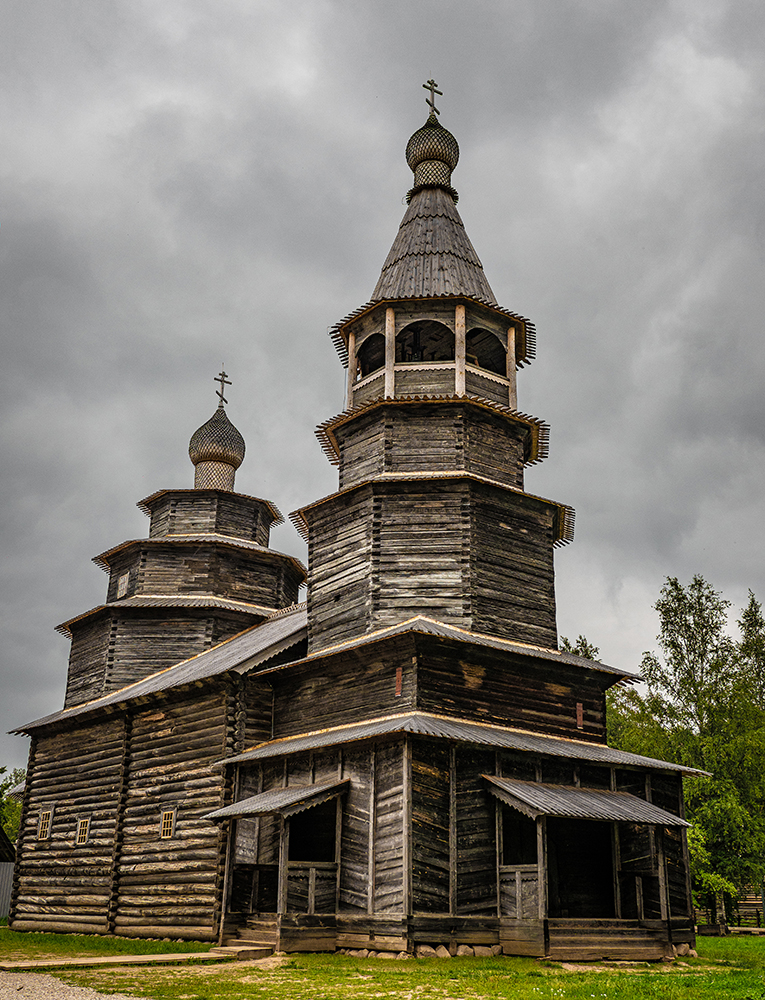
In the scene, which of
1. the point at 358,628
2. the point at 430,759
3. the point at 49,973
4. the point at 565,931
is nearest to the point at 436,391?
the point at 358,628

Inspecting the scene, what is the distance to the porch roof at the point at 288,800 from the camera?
64.2 ft

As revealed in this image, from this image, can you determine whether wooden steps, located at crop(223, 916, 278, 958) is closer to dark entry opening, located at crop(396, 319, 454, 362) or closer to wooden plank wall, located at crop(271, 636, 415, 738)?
wooden plank wall, located at crop(271, 636, 415, 738)

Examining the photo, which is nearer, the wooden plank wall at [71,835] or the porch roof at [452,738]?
the porch roof at [452,738]

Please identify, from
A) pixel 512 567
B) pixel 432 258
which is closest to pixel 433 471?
pixel 512 567

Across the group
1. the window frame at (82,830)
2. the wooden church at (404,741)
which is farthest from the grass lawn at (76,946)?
the window frame at (82,830)

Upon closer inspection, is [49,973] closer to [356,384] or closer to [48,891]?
[48,891]

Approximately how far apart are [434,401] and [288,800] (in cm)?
1156

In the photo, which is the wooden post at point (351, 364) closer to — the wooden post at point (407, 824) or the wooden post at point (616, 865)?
the wooden post at point (407, 824)

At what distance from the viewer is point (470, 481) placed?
80.6 ft

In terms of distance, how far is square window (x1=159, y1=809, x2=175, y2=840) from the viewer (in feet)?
82.0

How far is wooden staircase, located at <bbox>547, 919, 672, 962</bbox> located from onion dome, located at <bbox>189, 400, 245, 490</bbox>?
2558 centimetres

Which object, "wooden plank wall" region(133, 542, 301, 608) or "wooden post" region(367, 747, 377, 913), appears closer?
"wooden post" region(367, 747, 377, 913)

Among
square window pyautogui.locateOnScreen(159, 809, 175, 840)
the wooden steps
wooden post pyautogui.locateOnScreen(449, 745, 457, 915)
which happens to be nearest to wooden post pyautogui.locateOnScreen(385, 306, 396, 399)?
wooden post pyautogui.locateOnScreen(449, 745, 457, 915)

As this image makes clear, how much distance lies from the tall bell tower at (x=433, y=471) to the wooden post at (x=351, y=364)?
0.19 ft
